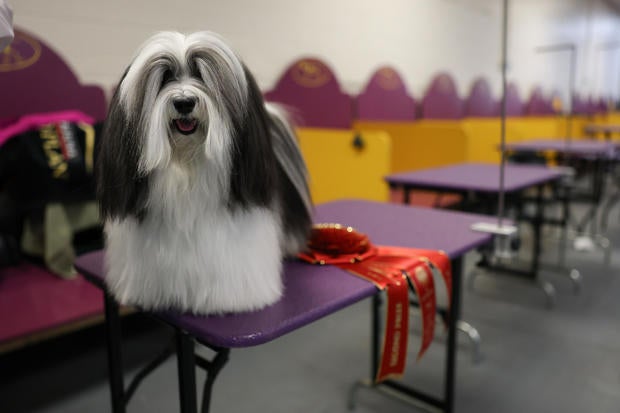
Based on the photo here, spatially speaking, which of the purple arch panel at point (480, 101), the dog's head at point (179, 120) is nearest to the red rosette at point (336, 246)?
the dog's head at point (179, 120)

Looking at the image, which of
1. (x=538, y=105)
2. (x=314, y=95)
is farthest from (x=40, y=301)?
(x=538, y=105)

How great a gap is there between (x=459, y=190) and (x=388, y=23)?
2.56 metres

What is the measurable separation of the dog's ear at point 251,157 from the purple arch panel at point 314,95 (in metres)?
2.42

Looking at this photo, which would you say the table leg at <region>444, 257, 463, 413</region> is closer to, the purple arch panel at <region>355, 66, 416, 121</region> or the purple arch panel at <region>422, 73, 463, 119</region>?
the purple arch panel at <region>355, 66, 416, 121</region>

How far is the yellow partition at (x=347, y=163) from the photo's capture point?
2834 mm

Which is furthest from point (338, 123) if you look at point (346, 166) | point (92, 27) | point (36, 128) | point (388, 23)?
point (36, 128)

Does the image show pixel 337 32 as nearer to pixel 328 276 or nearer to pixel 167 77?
pixel 328 276

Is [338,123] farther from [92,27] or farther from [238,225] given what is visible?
[238,225]

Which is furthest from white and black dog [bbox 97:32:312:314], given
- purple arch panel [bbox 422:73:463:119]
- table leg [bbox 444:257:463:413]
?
purple arch panel [bbox 422:73:463:119]

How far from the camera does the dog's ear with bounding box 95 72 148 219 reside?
842 millimetres

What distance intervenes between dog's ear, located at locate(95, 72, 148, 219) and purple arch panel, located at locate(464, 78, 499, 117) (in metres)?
5.30

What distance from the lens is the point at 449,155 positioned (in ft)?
11.7

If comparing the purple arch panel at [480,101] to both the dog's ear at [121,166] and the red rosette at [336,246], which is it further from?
the dog's ear at [121,166]

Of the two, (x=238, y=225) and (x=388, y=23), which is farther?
(x=388, y=23)
